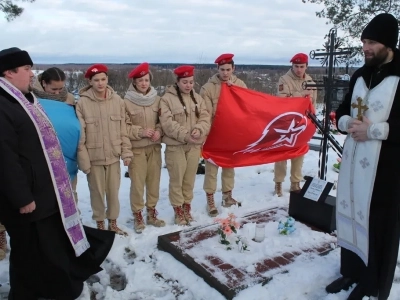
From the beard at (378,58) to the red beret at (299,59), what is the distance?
2.62 metres

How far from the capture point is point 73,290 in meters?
3.16

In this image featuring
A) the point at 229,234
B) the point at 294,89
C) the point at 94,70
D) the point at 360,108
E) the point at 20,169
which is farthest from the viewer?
the point at 294,89

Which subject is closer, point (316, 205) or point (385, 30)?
point (385, 30)

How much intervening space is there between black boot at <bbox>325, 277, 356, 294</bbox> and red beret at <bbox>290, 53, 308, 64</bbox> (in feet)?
10.5

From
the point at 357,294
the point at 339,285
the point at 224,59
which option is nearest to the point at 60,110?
the point at 224,59

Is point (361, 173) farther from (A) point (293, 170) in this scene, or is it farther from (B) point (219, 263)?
(A) point (293, 170)

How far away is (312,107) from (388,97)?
2.82m

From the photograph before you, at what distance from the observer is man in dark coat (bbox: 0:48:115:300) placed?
269 centimetres

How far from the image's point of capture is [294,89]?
18.5 ft

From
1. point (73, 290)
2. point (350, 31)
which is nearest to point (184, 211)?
point (73, 290)

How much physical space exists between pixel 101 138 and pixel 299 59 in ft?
9.91

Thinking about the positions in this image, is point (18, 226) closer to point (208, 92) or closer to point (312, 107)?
point (208, 92)

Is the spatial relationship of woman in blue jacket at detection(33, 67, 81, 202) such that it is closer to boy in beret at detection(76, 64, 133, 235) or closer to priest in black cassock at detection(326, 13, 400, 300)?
boy in beret at detection(76, 64, 133, 235)

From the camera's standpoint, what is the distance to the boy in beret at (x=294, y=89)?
5.54m
